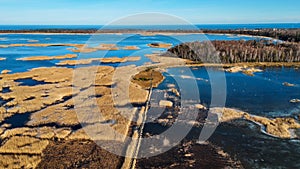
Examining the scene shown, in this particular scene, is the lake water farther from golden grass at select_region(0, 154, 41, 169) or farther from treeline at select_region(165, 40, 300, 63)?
golden grass at select_region(0, 154, 41, 169)

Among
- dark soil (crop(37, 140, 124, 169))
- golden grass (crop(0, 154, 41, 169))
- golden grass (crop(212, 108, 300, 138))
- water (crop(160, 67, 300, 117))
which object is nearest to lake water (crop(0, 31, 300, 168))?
water (crop(160, 67, 300, 117))

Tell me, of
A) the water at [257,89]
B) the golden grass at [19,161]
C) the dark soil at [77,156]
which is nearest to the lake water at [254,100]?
the water at [257,89]

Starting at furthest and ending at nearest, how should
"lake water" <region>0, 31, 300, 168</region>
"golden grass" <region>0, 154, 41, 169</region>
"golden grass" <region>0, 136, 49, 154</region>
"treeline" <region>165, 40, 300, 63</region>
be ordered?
"treeline" <region>165, 40, 300, 63</region>
"lake water" <region>0, 31, 300, 168</region>
"golden grass" <region>0, 136, 49, 154</region>
"golden grass" <region>0, 154, 41, 169</region>

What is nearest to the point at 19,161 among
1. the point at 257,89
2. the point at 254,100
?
the point at 254,100

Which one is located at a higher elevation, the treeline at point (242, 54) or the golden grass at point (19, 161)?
the treeline at point (242, 54)

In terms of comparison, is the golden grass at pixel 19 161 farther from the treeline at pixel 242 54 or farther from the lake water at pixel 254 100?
the treeline at pixel 242 54

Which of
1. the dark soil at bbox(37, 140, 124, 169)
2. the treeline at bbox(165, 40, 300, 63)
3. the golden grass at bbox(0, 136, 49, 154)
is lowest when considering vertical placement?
the dark soil at bbox(37, 140, 124, 169)

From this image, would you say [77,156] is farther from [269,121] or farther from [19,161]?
[269,121]

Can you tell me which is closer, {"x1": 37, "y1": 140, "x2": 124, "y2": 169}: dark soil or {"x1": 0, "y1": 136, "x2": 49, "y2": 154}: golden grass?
{"x1": 37, "y1": 140, "x2": 124, "y2": 169}: dark soil

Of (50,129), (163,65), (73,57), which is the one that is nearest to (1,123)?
(50,129)

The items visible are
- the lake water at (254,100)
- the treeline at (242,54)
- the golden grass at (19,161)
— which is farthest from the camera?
the treeline at (242,54)

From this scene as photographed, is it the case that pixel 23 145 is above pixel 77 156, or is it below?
above
